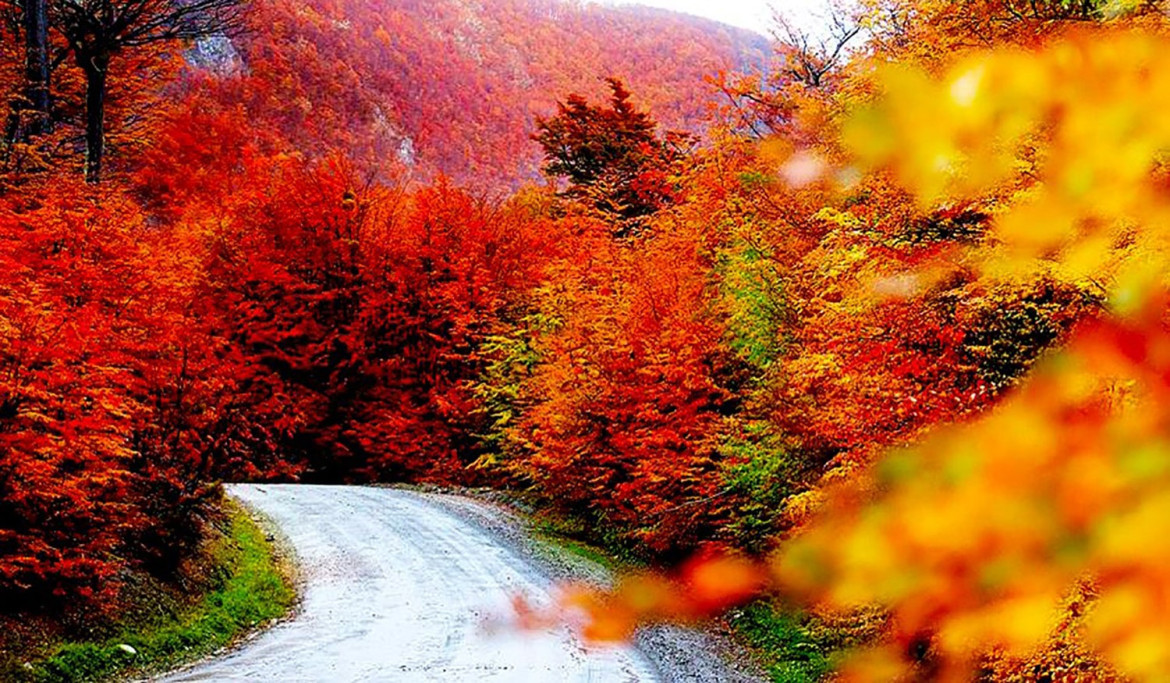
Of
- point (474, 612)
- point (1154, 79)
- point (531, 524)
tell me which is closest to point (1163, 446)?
point (1154, 79)

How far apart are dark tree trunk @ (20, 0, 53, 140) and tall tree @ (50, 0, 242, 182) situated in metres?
1.15

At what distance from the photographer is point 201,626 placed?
9602 millimetres

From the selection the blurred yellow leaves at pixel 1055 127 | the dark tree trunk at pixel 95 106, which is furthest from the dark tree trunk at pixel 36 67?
the blurred yellow leaves at pixel 1055 127

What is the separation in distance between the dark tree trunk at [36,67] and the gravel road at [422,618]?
7100 mm

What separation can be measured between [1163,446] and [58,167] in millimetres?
11927

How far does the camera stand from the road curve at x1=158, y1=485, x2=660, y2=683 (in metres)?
8.68

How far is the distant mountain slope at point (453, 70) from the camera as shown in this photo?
178ft

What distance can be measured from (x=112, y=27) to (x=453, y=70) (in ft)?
206

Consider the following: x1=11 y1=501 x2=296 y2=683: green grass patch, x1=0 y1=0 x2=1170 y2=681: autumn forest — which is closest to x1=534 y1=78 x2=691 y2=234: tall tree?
x1=0 y1=0 x2=1170 y2=681: autumn forest

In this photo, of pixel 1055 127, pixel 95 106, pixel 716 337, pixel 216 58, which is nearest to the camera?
pixel 1055 127

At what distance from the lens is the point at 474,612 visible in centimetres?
1109

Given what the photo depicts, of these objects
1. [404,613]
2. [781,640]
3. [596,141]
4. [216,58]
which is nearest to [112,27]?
[404,613]

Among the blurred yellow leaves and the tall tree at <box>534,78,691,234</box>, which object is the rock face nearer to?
the tall tree at <box>534,78,691,234</box>

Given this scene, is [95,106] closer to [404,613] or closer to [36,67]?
[36,67]
